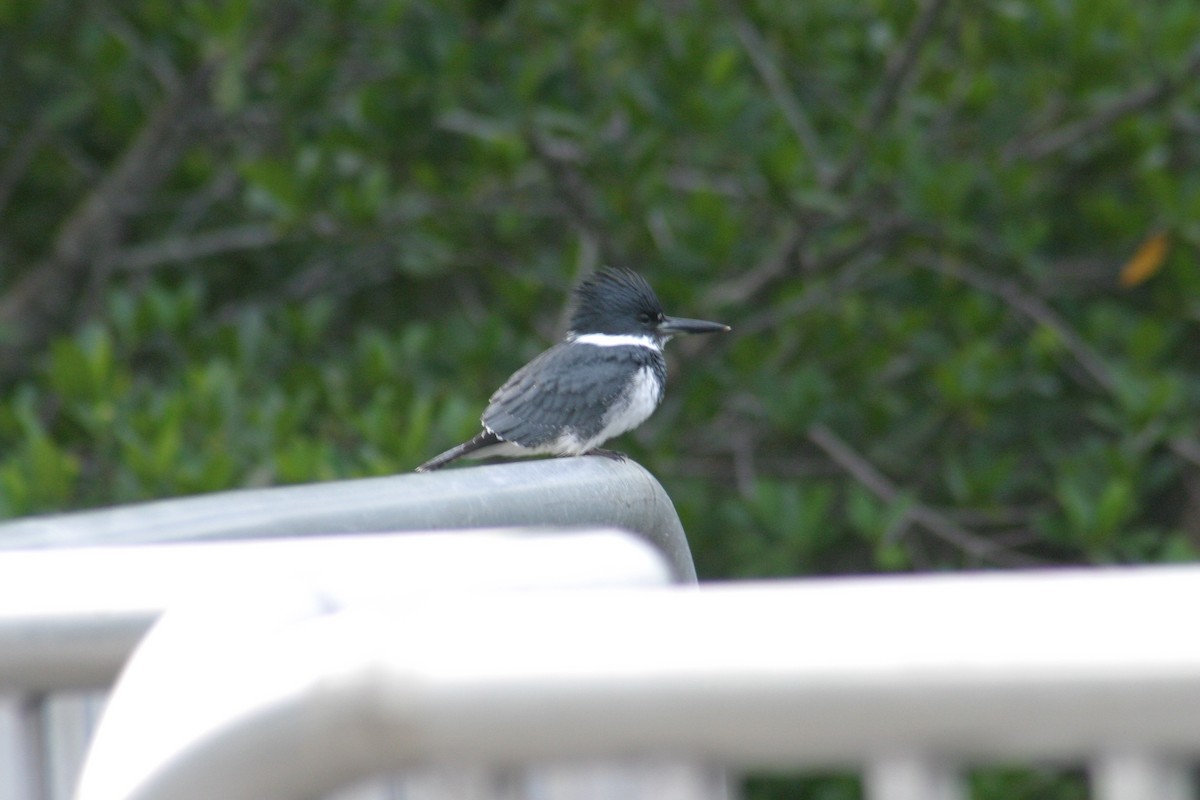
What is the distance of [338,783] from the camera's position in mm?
→ 752

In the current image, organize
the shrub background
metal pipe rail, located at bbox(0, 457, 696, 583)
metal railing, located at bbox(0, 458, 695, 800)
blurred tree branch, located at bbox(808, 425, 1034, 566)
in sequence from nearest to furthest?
metal railing, located at bbox(0, 458, 695, 800), metal pipe rail, located at bbox(0, 457, 696, 583), the shrub background, blurred tree branch, located at bbox(808, 425, 1034, 566)

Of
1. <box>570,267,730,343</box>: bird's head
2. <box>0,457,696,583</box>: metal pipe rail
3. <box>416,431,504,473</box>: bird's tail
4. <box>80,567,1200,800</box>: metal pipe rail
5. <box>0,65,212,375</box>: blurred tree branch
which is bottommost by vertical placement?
<box>80,567,1200,800</box>: metal pipe rail

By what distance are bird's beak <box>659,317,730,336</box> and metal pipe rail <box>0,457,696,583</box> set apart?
244 centimetres

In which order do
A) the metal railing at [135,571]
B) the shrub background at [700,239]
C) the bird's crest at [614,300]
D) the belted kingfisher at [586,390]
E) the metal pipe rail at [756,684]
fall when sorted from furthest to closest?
the shrub background at [700,239]
the bird's crest at [614,300]
the belted kingfisher at [586,390]
the metal railing at [135,571]
the metal pipe rail at [756,684]

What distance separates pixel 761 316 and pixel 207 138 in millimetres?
2011

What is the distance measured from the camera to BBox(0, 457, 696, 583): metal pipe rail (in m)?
1.35

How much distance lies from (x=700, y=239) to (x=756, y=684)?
4018 mm

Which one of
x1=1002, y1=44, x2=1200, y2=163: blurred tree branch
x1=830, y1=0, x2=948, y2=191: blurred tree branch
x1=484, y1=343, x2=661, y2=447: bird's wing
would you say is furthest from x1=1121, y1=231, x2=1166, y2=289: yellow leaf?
x1=484, y1=343, x2=661, y2=447: bird's wing

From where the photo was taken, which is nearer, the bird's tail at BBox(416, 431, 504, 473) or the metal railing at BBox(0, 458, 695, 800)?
the metal railing at BBox(0, 458, 695, 800)

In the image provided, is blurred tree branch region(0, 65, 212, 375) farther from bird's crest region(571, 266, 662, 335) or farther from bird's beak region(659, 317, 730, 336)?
bird's beak region(659, 317, 730, 336)

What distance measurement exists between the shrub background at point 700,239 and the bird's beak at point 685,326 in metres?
0.39

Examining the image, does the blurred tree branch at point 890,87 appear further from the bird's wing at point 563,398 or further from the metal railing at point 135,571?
the metal railing at point 135,571

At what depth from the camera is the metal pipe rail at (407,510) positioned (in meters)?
1.35

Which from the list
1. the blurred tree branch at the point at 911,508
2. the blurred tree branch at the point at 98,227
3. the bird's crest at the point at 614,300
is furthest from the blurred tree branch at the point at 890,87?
the blurred tree branch at the point at 98,227
